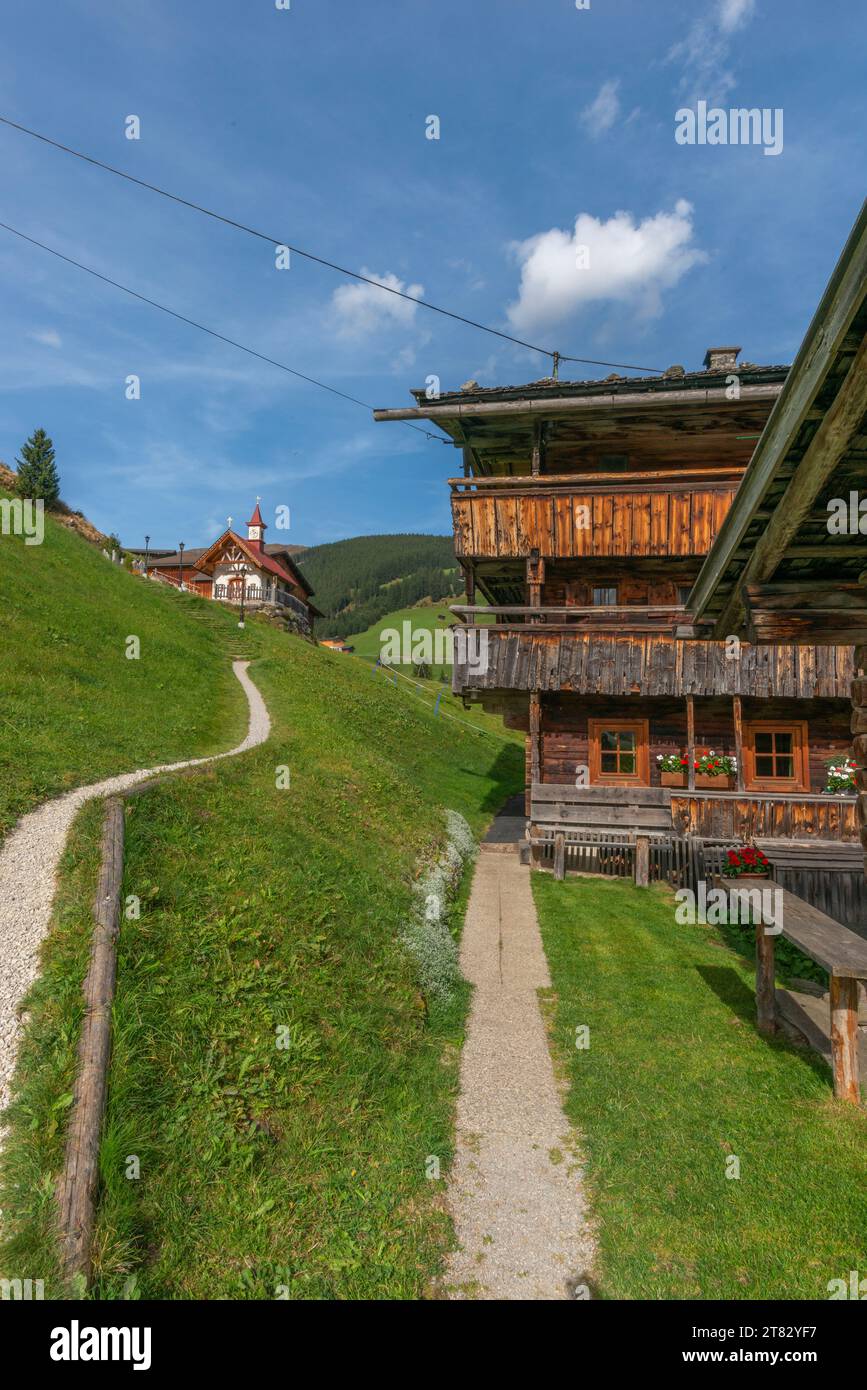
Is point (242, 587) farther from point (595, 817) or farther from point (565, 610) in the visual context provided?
point (595, 817)

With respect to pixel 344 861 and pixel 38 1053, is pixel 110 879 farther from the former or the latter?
pixel 344 861

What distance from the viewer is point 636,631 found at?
1579 cm

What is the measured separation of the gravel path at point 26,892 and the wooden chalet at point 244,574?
123 ft

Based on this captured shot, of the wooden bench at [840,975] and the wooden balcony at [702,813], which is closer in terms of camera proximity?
the wooden bench at [840,975]

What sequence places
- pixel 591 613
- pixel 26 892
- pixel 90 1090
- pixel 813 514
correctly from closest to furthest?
pixel 90 1090 → pixel 813 514 → pixel 26 892 → pixel 591 613

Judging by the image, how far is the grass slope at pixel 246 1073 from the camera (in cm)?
436

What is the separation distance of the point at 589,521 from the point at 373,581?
148505 millimetres

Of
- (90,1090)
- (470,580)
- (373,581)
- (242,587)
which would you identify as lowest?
(90,1090)

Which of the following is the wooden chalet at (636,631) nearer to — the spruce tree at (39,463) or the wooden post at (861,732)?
the wooden post at (861,732)

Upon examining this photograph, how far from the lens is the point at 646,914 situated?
12.4 meters

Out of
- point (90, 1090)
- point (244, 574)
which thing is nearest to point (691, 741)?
point (90, 1090)

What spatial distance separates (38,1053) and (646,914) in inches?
419

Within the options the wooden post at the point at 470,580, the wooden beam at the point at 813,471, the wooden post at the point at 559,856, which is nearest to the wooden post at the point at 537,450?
the wooden post at the point at 470,580
